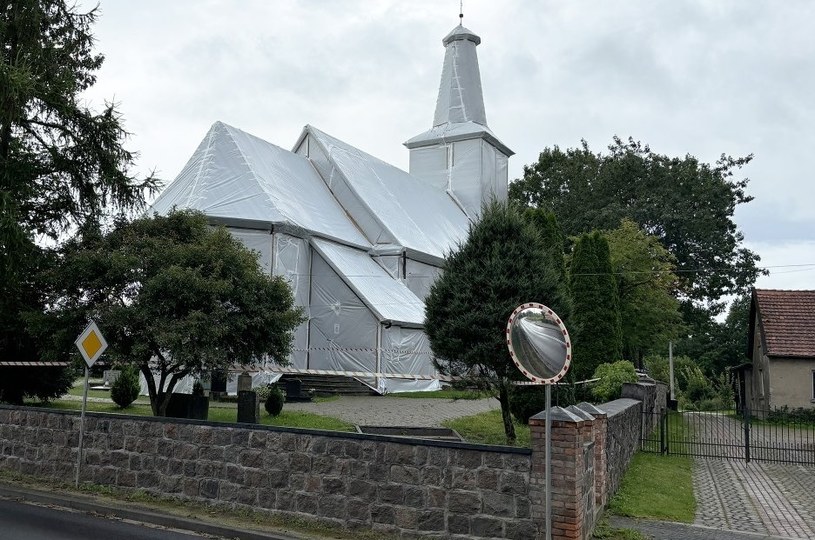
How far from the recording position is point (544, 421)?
697 cm

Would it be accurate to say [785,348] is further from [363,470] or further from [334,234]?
[363,470]

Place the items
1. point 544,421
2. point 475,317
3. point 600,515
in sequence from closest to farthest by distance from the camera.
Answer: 1. point 544,421
2. point 600,515
3. point 475,317

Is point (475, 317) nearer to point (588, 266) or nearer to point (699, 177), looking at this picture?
point (588, 266)

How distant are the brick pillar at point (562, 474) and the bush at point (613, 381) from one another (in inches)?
417

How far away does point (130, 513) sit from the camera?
8.80 meters

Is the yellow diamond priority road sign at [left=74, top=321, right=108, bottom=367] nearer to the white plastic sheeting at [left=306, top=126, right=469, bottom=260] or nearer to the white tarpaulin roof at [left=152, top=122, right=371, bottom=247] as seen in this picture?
the white tarpaulin roof at [left=152, top=122, right=371, bottom=247]

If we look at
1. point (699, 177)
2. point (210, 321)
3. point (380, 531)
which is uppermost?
point (699, 177)

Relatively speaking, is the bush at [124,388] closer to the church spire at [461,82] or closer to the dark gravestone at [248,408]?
the dark gravestone at [248,408]

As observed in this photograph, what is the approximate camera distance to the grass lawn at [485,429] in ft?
45.5

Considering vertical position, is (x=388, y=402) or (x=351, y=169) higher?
(x=351, y=169)

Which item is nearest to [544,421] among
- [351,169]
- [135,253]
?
[135,253]

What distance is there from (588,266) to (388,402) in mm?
7860

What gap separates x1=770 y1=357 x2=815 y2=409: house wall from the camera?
27.0 meters

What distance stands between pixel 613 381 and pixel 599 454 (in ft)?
Answer: 30.0
